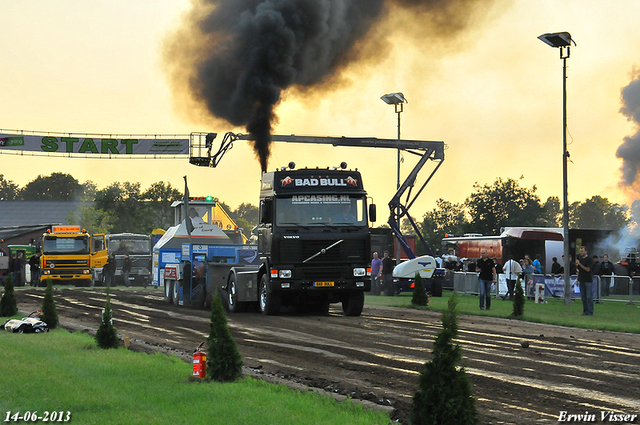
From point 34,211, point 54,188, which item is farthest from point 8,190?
point 34,211

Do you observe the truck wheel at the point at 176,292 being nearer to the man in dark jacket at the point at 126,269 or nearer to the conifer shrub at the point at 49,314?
the conifer shrub at the point at 49,314

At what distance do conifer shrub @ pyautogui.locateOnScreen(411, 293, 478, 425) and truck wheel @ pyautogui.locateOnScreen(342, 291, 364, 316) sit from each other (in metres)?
15.1

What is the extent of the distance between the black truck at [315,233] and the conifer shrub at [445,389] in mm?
13739

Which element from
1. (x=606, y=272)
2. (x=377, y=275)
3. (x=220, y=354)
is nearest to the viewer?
(x=220, y=354)

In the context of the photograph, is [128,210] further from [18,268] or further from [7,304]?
[7,304]

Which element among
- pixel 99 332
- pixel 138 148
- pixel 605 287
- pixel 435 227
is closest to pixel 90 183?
pixel 435 227

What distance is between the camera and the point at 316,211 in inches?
786

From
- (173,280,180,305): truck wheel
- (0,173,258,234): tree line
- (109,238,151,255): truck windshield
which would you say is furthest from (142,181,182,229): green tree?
(173,280,180,305): truck wheel

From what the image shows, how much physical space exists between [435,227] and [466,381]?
10908 cm

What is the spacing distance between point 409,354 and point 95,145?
→ 32035 mm

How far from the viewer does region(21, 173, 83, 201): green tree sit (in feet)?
513

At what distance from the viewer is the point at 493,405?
8312 millimetres

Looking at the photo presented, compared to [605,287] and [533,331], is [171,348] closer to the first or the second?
[533,331]

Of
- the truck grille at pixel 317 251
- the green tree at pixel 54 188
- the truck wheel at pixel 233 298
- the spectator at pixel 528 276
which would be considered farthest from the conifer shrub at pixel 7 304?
the green tree at pixel 54 188
